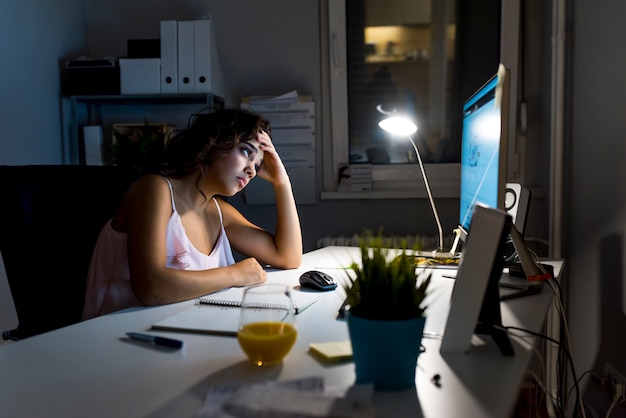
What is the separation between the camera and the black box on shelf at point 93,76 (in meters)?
2.68

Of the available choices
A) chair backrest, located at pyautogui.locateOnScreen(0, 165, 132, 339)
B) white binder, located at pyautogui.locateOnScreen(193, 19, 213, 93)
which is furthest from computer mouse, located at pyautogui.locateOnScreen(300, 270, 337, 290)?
white binder, located at pyautogui.locateOnScreen(193, 19, 213, 93)

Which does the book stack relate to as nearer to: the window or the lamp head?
the window

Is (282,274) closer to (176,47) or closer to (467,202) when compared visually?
(467,202)

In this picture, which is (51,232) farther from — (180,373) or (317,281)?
(180,373)

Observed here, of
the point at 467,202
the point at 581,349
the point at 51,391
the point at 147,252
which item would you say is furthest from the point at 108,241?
the point at 581,349

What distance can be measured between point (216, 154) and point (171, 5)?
5.35ft

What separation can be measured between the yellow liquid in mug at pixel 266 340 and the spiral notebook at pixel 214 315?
0.54ft

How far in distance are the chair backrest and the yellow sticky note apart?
881 mm

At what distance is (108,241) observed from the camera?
151cm

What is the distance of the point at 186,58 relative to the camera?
265 centimetres

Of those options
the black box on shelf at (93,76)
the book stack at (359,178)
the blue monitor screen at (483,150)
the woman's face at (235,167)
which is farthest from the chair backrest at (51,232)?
the book stack at (359,178)

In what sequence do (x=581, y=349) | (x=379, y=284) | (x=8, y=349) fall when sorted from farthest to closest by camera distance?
(x=581, y=349) → (x=8, y=349) → (x=379, y=284)

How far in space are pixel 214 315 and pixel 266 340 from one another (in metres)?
0.33

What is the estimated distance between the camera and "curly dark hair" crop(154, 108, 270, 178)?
5.23 ft
